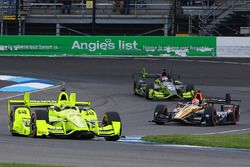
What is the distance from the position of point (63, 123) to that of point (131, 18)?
118ft

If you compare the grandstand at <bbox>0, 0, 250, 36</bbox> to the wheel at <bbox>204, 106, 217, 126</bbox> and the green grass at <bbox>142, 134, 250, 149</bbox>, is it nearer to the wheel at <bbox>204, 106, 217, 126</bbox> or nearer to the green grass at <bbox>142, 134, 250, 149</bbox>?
the wheel at <bbox>204, 106, 217, 126</bbox>

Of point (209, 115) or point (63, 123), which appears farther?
point (209, 115)

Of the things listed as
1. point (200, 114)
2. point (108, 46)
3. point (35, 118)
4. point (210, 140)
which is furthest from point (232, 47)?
point (35, 118)

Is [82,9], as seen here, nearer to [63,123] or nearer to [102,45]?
[102,45]

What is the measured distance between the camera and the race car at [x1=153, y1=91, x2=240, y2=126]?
68.5 ft

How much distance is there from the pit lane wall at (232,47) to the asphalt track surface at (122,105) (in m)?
1.60

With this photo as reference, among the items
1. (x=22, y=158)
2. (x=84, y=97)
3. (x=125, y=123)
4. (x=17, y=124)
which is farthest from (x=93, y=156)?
(x=84, y=97)

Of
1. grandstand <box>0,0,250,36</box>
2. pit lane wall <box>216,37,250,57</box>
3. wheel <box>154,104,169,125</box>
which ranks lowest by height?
wheel <box>154,104,169,125</box>

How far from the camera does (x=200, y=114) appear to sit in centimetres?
2105

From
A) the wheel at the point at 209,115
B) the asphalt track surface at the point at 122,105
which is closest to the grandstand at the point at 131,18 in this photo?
the asphalt track surface at the point at 122,105

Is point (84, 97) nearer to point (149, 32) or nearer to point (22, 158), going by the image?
point (22, 158)

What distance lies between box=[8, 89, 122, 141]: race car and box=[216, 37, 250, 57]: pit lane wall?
2740 cm

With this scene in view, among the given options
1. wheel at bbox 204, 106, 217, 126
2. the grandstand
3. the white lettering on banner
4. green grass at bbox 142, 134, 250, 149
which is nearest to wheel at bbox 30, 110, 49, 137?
green grass at bbox 142, 134, 250, 149

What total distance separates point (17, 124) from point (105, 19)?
3522 cm
